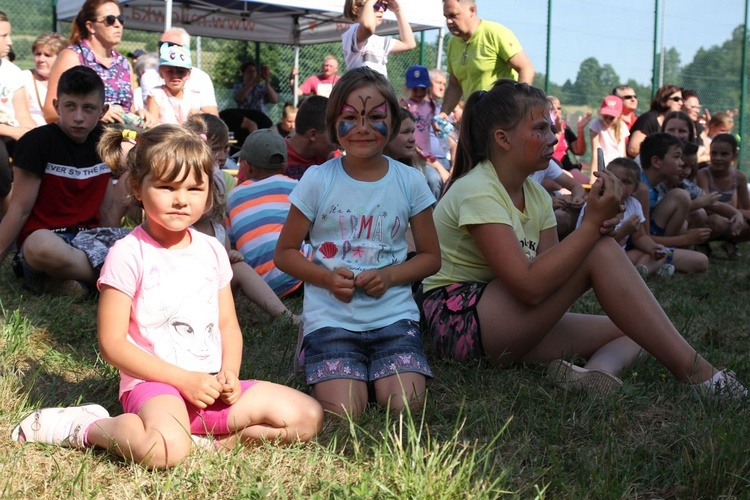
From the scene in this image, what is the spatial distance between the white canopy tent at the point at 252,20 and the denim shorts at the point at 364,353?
8.73 metres

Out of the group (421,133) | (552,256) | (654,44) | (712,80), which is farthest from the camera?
(712,80)

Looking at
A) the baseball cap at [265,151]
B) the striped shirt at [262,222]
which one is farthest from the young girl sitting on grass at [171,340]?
the baseball cap at [265,151]

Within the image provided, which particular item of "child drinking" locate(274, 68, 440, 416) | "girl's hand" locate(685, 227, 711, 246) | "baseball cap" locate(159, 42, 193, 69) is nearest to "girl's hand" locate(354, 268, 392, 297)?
"child drinking" locate(274, 68, 440, 416)

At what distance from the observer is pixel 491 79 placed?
651cm

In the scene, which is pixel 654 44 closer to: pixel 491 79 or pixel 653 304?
pixel 491 79

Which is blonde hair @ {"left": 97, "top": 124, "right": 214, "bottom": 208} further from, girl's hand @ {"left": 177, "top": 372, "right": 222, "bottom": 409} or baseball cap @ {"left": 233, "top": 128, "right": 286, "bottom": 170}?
baseball cap @ {"left": 233, "top": 128, "right": 286, "bottom": 170}

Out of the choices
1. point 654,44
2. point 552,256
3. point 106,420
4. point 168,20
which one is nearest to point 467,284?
point 552,256

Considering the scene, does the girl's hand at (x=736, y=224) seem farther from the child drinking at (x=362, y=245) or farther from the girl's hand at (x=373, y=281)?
the girl's hand at (x=373, y=281)

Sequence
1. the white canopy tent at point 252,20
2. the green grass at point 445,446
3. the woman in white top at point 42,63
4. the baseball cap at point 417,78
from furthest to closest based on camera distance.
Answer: the white canopy tent at point 252,20 → the baseball cap at point 417,78 → the woman in white top at point 42,63 → the green grass at point 445,446

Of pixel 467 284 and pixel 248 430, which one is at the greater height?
pixel 467 284

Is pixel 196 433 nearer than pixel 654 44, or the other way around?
pixel 196 433

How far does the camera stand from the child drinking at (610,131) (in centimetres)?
1028

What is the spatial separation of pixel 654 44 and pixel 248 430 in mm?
17122

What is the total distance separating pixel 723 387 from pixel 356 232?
144 cm
